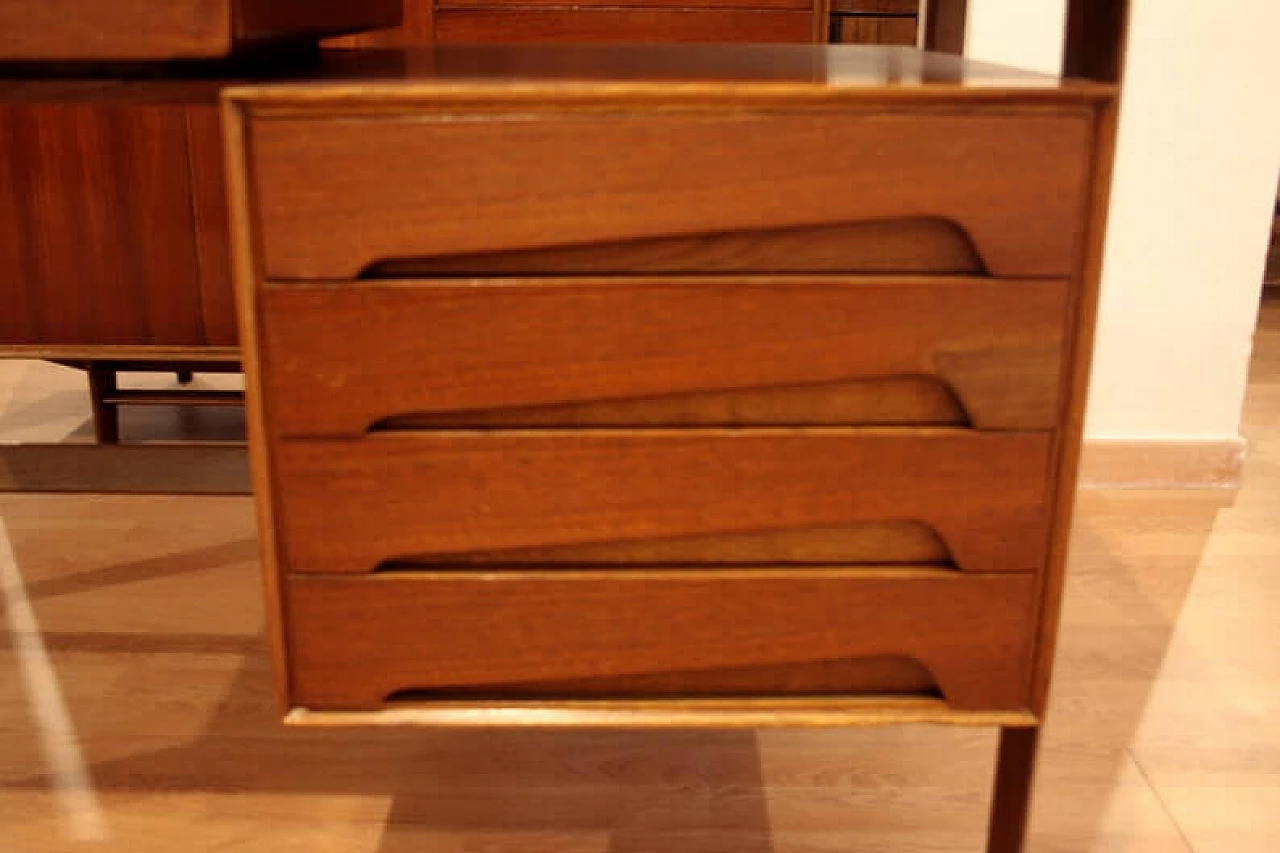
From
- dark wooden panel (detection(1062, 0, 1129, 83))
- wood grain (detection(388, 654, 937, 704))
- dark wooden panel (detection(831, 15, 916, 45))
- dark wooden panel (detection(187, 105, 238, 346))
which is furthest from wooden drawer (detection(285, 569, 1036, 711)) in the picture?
dark wooden panel (detection(831, 15, 916, 45))

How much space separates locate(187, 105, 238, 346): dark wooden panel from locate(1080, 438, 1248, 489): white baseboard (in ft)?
4.59

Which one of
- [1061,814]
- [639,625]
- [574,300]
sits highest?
[574,300]

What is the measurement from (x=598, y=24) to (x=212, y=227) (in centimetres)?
68

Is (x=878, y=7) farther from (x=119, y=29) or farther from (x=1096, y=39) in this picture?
(x=119, y=29)

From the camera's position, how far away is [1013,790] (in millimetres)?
1004

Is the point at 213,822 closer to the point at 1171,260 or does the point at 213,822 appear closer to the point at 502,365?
the point at 502,365

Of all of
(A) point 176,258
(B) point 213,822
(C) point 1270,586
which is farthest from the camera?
(A) point 176,258

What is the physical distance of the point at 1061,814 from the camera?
4.10 ft

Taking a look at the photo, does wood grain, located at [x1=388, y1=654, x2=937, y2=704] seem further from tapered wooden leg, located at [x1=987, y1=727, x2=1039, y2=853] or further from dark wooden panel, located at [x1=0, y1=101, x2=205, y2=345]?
dark wooden panel, located at [x1=0, y1=101, x2=205, y2=345]

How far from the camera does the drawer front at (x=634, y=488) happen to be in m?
0.83

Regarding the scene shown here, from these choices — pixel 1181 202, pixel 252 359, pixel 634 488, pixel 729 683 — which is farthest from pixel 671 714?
pixel 1181 202

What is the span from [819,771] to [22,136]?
57.3 inches

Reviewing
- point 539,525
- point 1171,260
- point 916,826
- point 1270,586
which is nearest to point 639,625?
point 539,525

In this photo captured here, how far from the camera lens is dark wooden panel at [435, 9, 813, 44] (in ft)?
6.40
